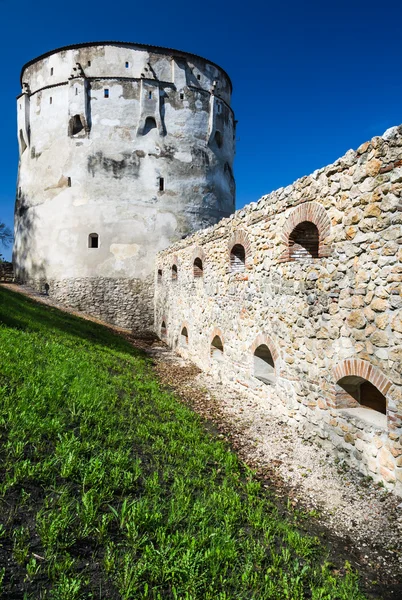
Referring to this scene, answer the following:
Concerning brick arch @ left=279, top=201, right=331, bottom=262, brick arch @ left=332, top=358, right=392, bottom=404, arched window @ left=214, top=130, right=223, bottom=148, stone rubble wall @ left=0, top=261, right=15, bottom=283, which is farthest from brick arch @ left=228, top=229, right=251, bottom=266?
stone rubble wall @ left=0, top=261, right=15, bottom=283

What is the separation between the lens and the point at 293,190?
6.70 m

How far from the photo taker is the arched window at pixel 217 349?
1041cm

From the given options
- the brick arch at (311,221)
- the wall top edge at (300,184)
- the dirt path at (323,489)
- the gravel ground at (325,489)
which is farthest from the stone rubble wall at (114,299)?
the brick arch at (311,221)

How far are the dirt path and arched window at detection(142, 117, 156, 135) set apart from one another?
16.4 meters

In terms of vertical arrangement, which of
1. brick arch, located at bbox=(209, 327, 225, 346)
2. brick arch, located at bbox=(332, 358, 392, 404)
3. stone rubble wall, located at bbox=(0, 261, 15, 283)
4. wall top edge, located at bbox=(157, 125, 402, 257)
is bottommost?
brick arch, located at bbox=(209, 327, 225, 346)

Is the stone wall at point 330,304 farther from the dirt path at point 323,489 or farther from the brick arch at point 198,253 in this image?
the brick arch at point 198,253

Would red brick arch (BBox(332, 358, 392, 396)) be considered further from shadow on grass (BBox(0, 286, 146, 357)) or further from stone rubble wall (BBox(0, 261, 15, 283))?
stone rubble wall (BBox(0, 261, 15, 283))

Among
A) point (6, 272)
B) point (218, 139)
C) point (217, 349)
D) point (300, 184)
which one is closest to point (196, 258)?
point (217, 349)

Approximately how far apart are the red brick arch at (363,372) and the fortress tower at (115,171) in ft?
50.3

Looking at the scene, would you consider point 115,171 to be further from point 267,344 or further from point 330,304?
point 330,304

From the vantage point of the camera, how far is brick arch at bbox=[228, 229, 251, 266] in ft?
27.7

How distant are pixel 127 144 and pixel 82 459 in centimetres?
1907

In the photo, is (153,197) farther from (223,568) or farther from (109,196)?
(223,568)

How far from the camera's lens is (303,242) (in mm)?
7039
